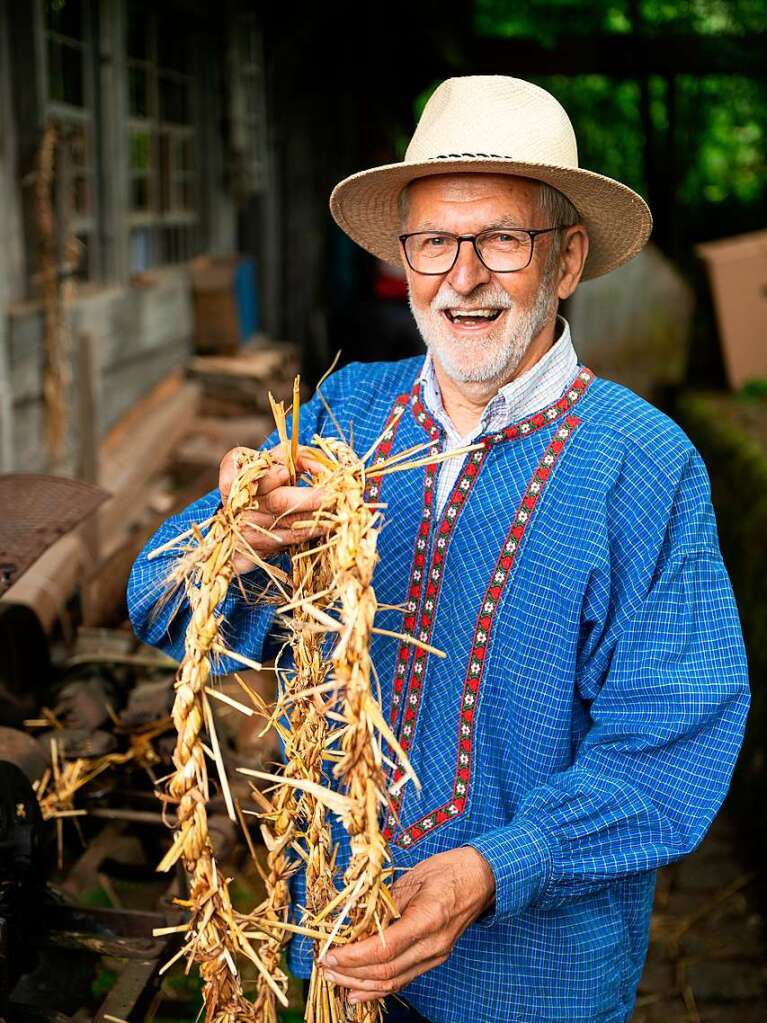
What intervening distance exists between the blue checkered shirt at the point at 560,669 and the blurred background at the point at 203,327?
16.9 inches

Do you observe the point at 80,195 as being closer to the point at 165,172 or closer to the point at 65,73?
the point at 65,73

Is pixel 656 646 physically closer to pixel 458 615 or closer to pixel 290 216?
pixel 458 615

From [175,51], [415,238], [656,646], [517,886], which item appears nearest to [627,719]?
[656,646]

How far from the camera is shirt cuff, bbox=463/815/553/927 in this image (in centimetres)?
154

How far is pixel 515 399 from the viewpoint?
72.3 inches

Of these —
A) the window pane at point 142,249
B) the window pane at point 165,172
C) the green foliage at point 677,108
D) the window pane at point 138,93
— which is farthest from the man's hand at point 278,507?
the green foliage at point 677,108

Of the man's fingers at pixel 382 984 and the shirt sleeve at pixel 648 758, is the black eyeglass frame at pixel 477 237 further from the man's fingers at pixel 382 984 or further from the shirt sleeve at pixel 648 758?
the man's fingers at pixel 382 984

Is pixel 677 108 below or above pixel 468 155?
above

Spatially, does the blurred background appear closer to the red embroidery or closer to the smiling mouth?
the red embroidery

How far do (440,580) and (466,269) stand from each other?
A: 0.48 m

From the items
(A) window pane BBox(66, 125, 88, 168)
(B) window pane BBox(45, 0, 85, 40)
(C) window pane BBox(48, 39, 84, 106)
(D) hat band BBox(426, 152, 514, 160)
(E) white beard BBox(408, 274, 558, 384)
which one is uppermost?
(B) window pane BBox(45, 0, 85, 40)

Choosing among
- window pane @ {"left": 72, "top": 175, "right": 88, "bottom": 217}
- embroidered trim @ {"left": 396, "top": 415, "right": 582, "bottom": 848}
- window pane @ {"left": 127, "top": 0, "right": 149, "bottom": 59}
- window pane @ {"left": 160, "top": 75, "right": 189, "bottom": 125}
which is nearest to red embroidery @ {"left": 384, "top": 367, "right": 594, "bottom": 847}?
embroidered trim @ {"left": 396, "top": 415, "right": 582, "bottom": 848}

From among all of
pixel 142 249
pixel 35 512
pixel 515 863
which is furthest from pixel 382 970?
pixel 142 249

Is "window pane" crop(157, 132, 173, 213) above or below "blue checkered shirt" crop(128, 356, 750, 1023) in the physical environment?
above
